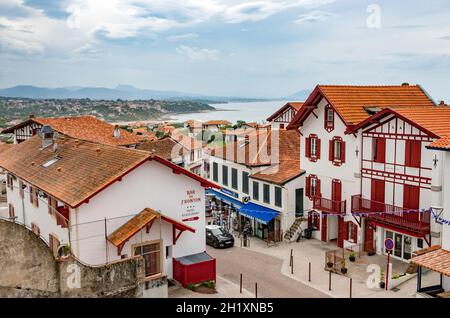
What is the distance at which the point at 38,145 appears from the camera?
109 feet

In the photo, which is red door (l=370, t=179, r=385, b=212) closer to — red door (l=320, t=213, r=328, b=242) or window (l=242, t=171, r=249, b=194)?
red door (l=320, t=213, r=328, b=242)

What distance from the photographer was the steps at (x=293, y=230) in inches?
1342

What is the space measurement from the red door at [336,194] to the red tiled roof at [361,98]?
4432mm

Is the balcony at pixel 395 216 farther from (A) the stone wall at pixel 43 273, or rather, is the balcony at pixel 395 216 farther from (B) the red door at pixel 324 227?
(A) the stone wall at pixel 43 273

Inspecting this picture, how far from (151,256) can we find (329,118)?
16.4 meters

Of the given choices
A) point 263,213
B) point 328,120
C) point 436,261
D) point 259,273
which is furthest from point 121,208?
point 328,120

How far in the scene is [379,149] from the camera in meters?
29.0

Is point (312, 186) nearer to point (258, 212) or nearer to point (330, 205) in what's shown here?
point (330, 205)

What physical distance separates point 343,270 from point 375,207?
16.4ft

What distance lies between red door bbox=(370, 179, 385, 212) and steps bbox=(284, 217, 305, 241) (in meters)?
6.35

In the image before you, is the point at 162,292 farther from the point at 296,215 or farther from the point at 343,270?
the point at 296,215

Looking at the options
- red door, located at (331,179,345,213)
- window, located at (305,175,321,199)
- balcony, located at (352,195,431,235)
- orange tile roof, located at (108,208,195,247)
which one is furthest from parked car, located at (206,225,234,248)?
orange tile roof, located at (108,208,195,247)
